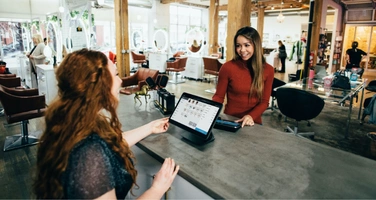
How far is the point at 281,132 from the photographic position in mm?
1731

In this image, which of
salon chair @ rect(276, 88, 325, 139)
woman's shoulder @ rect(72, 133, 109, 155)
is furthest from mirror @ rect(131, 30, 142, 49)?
woman's shoulder @ rect(72, 133, 109, 155)

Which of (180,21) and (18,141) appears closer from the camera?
(18,141)

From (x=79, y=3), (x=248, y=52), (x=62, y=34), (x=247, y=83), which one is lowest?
(x=247, y=83)

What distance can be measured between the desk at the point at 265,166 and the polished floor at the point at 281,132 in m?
0.33

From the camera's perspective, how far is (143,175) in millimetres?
1631

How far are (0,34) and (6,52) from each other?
3.15ft

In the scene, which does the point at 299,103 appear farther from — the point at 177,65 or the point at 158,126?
the point at 177,65

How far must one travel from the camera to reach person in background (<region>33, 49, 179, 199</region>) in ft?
2.79

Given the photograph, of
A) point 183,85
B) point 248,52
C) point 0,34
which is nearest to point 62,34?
point 183,85

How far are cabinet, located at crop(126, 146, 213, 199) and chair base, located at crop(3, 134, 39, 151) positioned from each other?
2741 millimetres

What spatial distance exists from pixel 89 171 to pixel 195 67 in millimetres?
8709

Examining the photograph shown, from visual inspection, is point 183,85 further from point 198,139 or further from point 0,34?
point 0,34

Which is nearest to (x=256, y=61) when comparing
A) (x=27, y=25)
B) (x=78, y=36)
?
(x=78, y=36)

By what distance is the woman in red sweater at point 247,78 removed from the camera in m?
2.07
